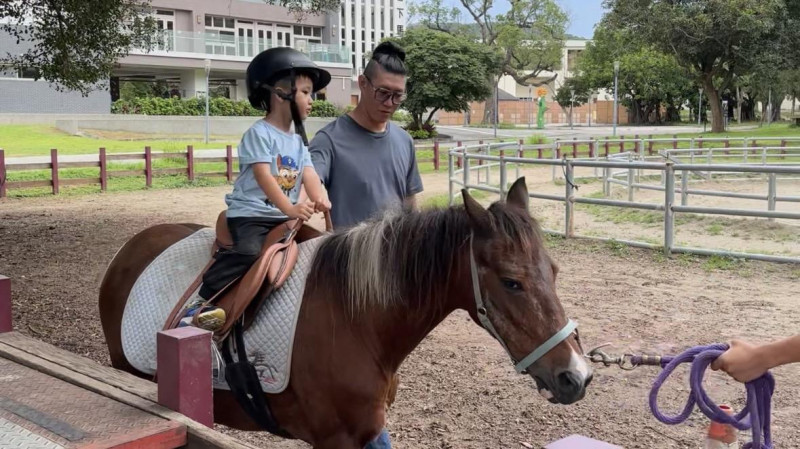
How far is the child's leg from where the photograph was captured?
2668 mm

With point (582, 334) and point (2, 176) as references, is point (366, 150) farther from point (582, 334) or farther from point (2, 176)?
point (2, 176)

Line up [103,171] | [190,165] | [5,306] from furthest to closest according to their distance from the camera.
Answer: [190,165]
[103,171]
[5,306]

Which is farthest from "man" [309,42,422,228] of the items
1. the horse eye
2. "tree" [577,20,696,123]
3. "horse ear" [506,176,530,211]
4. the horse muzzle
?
"tree" [577,20,696,123]

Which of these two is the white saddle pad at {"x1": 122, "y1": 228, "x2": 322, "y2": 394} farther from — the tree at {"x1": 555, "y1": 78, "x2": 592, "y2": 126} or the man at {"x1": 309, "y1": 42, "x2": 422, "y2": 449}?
the tree at {"x1": 555, "y1": 78, "x2": 592, "y2": 126}

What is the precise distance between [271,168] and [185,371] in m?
1.07

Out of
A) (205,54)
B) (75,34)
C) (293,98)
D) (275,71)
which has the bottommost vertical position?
(293,98)

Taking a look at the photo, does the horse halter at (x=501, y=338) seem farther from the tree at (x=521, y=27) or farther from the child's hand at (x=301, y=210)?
the tree at (x=521, y=27)

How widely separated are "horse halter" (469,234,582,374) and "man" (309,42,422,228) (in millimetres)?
828

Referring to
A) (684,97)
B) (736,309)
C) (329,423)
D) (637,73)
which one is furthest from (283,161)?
(684,97)

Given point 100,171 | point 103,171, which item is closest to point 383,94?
point 103,171

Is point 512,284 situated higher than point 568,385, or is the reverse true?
point 512,284

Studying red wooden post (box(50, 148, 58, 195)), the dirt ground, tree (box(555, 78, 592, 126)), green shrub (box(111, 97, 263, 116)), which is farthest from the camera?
tree (box(555, 78, 592, 126))

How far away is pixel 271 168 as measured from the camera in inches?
109

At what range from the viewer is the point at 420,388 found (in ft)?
15.4
